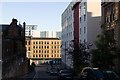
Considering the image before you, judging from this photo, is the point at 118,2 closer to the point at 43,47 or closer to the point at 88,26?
the point at 88,26

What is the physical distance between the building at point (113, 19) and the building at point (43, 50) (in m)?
112

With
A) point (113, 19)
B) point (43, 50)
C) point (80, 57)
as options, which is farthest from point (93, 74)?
point (43, 50)

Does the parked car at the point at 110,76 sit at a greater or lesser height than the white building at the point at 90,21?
lesser

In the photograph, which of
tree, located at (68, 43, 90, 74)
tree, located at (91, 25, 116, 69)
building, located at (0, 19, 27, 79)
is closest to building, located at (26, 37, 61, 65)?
building, located at (0, 19, 27, 79)

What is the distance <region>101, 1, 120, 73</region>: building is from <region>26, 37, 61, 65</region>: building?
112 m

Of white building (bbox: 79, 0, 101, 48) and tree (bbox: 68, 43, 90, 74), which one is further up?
white building (bbox: 79, 0, 101, 48)

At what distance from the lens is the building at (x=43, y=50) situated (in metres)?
161

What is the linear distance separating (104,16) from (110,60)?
14560 mm

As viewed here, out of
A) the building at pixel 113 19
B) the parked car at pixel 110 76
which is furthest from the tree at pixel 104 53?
the parked car at pixel 110 76

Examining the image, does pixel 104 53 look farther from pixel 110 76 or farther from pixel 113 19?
pixel 110 76

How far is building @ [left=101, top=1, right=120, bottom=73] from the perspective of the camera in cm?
4166

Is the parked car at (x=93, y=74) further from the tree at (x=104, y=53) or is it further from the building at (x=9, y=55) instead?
the tree at (x=104, y=53)

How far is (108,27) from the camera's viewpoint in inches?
1820

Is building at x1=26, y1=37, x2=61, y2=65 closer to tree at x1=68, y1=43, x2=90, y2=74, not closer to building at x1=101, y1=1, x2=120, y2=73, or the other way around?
tree at x1=68, y1=43, x2=90, y2=74
